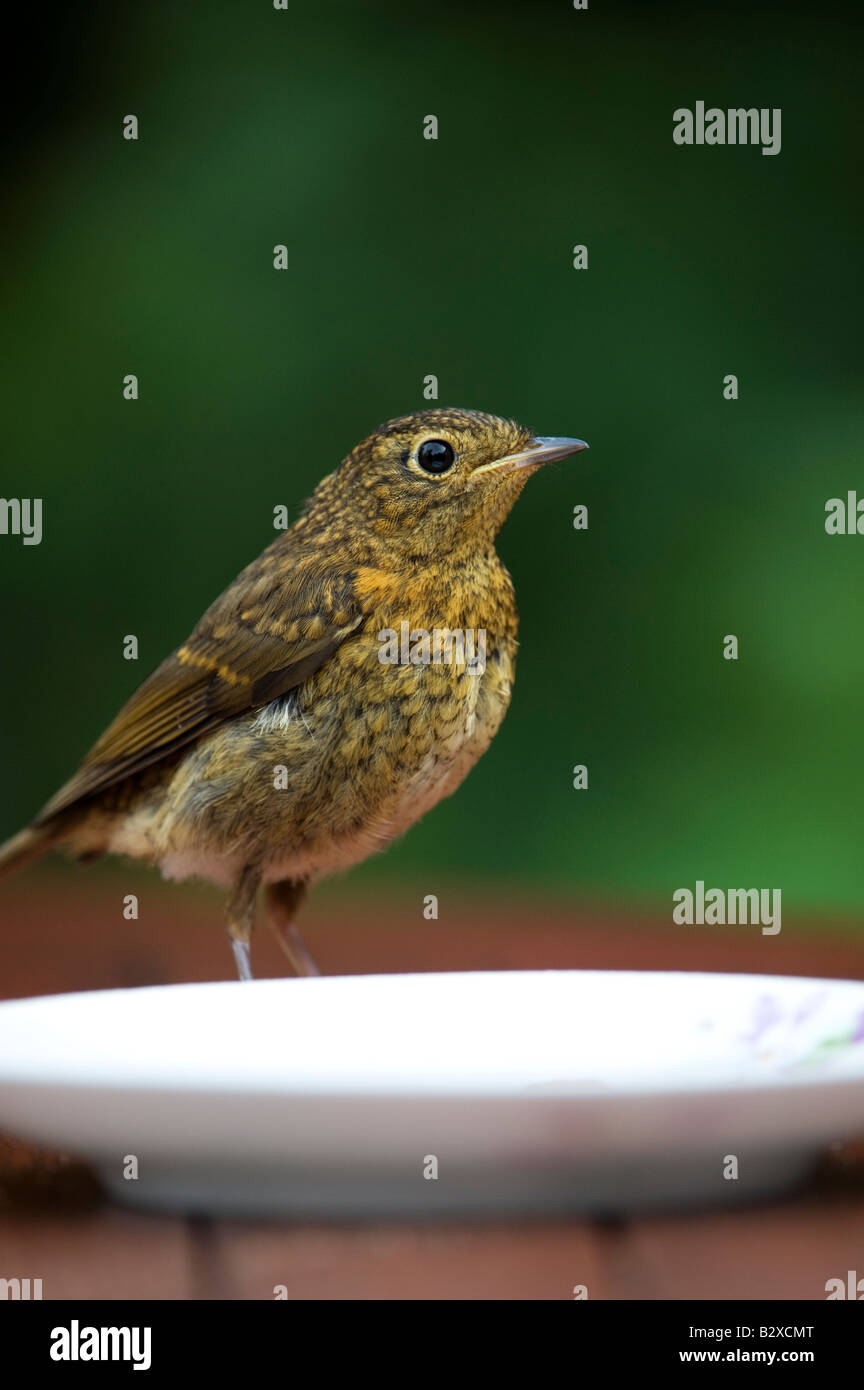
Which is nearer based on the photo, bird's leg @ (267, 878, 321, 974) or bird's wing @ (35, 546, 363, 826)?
bird's wing @ (35, 546, 363, 826)

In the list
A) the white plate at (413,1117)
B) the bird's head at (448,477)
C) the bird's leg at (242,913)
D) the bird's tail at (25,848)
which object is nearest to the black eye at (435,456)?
the bird's head at (448,477)

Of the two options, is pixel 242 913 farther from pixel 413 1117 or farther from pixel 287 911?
pixel 413 1117

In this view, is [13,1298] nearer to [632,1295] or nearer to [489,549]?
[632,1295]

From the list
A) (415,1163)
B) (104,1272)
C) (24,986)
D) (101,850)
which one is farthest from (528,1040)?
(101,850)

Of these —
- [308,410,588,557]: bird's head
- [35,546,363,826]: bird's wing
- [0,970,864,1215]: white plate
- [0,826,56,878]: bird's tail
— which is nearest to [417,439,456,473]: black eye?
[308,410,588,557]: bird's head

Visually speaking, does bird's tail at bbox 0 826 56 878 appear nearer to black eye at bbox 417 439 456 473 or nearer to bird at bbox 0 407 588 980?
bird at bbox 0 407 588 980
